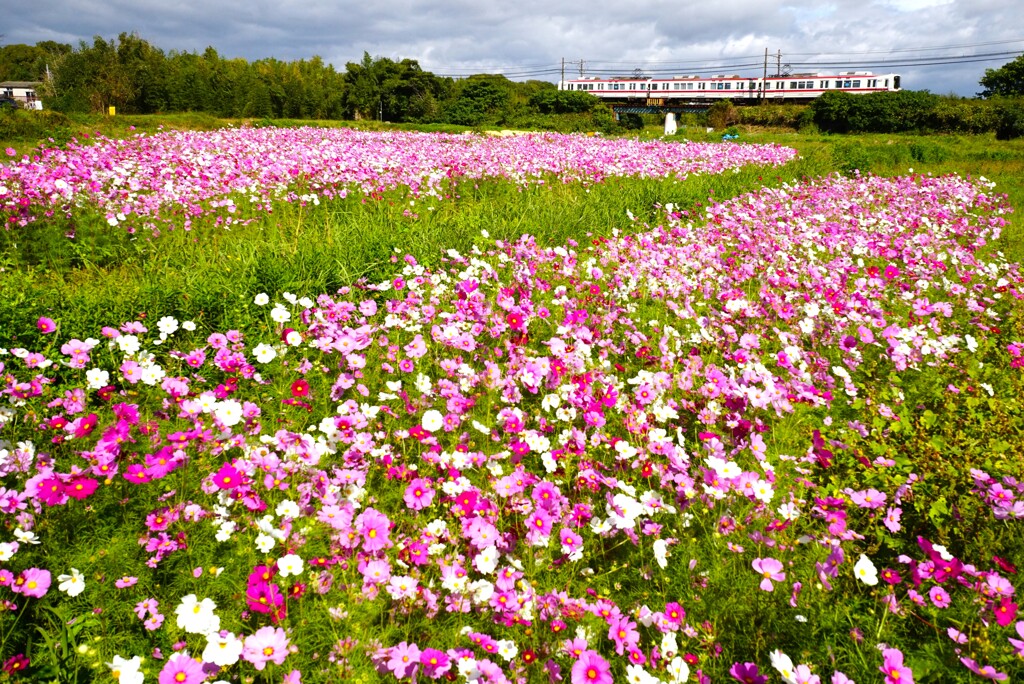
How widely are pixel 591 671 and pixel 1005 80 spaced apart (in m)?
74.2

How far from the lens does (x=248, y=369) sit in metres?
2.88

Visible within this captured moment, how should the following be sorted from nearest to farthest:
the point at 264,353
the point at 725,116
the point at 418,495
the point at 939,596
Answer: the point at 939,596 → the point at 418,495 → the point at 264,353 → the point at 725,116

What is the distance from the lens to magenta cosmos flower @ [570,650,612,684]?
1654 millimetres

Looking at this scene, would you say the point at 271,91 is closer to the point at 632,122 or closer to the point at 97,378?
the point at 632,122

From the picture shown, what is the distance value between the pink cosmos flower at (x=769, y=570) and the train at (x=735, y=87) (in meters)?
64.6

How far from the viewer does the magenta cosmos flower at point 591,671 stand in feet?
5.43

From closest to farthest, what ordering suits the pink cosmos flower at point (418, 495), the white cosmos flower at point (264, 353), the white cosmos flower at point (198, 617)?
the white cosmos flower at point (198, 617), the pink cosmos flower at point (418, 495), the white cosmos flower at point (264, 353)

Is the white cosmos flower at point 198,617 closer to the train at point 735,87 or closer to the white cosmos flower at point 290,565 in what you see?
the white cosmos flower at point 290,565

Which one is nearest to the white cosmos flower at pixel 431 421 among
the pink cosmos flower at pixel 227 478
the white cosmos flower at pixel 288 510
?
the white cosmos flower at pixel 288 510

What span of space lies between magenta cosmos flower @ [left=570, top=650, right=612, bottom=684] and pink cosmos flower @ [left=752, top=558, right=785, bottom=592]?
63 cm

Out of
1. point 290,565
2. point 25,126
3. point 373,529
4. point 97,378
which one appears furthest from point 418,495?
point 25,126

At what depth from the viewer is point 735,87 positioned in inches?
2394

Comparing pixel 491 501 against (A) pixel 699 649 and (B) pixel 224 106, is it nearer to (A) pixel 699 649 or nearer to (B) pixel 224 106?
(A) pixel 699 649

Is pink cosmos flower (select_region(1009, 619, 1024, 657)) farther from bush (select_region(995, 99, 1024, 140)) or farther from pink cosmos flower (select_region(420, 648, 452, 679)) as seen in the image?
bush (select_region(995, 99, 1024, 140))
